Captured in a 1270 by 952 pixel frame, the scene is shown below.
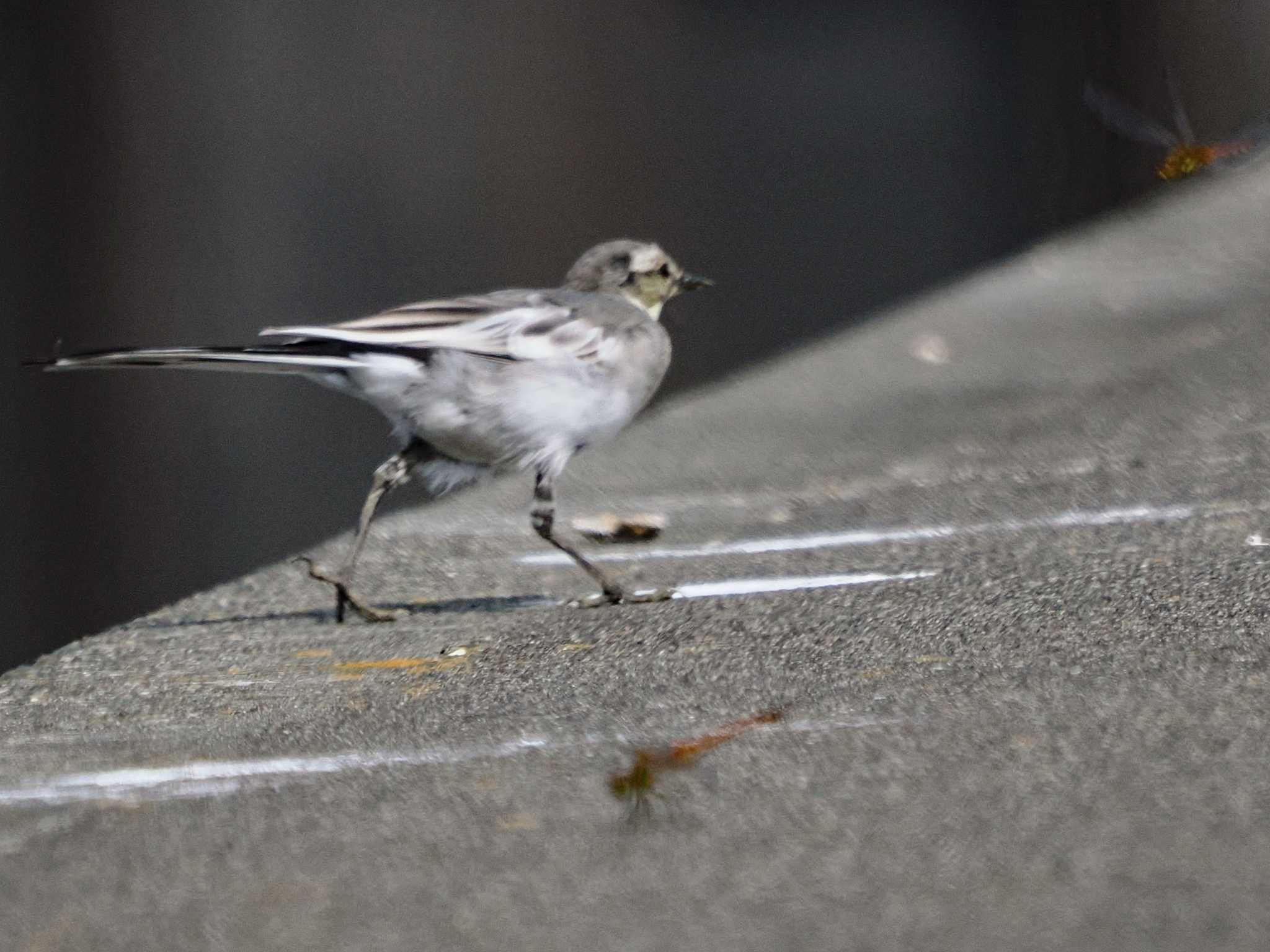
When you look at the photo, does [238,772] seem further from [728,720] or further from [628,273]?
[628,273]

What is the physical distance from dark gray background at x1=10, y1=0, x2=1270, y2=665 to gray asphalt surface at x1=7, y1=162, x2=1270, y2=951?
227cm

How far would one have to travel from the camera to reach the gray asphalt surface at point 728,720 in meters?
2.65

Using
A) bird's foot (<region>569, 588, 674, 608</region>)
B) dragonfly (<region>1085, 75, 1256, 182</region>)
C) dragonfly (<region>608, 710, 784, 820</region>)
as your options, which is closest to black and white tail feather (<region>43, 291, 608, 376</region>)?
bird's foot (<region>569, 588, 674, 608</region>)

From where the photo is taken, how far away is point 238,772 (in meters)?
3.45

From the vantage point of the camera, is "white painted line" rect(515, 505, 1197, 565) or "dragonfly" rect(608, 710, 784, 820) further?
"white painted line" rect(515, 505, 1197, 565)

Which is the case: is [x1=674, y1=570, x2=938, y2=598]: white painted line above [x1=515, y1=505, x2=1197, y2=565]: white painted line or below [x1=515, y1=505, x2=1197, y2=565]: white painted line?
above

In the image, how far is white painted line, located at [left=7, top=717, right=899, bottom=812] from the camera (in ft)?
10.9

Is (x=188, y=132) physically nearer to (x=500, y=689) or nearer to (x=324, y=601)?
(x=324, y=601)

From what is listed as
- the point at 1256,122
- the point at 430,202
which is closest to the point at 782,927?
the point at 430,202

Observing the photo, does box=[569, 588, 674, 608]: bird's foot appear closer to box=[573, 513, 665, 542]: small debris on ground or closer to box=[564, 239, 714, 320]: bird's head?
box=[573, 513, 665, 542]: small debris on ground

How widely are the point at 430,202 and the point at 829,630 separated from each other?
5905 mm

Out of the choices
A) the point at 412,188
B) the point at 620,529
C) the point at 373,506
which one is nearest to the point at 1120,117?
the point at 412,188

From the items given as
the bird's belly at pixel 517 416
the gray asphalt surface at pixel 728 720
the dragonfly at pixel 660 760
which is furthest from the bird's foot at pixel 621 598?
the dragonfly at pixel 660 760

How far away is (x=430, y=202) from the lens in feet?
31.9
